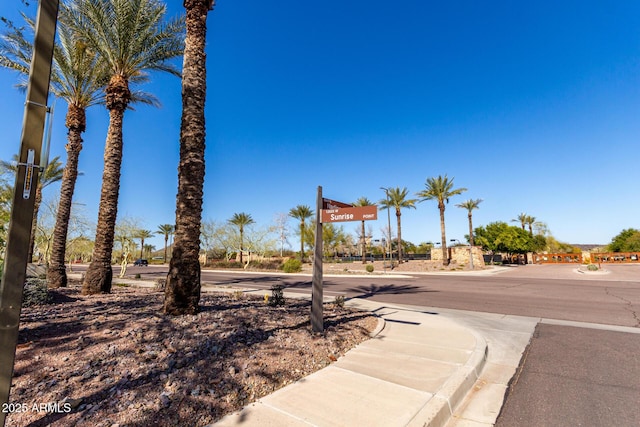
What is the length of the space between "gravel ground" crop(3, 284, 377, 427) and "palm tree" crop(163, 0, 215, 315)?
537mm

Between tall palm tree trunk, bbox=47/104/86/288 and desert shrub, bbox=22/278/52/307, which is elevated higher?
tall palm tree trunk, bbox=47/104/86/288

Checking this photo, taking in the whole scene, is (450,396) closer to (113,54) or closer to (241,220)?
(113,54)

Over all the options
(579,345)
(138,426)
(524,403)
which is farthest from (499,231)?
(138,426)

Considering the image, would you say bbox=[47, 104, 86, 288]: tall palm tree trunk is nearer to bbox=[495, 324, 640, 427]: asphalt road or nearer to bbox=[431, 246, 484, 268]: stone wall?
bbox=[495, 324, 640, 427]: asphalt road

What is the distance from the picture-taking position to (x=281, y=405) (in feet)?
10.8

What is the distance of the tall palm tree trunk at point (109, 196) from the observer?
32.9ft

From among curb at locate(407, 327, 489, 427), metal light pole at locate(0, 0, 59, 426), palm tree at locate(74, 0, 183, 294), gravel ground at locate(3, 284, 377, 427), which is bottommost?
curb at locate(407, 327, 489, 427)

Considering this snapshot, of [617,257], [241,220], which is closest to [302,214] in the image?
[241,220]

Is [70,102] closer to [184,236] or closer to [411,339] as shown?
[184,236]

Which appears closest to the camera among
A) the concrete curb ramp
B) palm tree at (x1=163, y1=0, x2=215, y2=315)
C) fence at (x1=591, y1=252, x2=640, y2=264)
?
the concrete curb ramp

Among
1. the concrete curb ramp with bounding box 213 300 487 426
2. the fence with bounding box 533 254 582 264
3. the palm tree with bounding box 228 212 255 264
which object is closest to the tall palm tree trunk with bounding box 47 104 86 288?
the concrete curb ramp with bounding box 213 300 487 426

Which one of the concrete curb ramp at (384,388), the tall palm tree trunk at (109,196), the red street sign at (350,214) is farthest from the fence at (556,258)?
the tall palm tree trunk at (109,196)

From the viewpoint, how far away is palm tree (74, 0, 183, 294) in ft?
33.6

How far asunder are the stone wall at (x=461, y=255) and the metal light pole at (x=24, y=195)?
41034 millimetres
